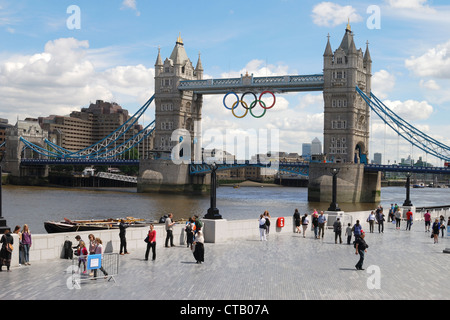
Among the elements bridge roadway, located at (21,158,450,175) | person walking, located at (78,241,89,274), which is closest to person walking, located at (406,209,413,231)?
person walking, located at (78,241,89,274)

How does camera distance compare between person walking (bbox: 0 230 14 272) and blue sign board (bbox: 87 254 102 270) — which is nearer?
blue sign board (bbox: 87 254 102 270)

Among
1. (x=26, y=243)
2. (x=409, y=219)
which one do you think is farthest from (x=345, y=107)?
(x=26, y=243)

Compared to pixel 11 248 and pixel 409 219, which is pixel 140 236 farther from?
pixel 409 219

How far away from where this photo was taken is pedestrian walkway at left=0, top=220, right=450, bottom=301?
14.9 meters

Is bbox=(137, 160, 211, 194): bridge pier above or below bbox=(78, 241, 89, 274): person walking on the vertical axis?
above

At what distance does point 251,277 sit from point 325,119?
7166 centimetres

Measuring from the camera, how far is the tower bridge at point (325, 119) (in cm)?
8056

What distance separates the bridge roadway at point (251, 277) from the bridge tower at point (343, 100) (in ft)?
204

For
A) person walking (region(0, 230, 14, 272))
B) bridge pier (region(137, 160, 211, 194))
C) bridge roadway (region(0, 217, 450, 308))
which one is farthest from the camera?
bridge pier (region(137, 160, 211, 194))

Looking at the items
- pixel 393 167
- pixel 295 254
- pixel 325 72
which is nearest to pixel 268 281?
pixel 295 254

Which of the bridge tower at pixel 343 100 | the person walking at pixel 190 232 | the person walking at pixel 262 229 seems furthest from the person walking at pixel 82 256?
the bridge tower at pixel 343 100

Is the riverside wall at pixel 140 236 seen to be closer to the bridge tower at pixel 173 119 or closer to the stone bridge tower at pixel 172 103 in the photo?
the bridge tower at pixel 173 119

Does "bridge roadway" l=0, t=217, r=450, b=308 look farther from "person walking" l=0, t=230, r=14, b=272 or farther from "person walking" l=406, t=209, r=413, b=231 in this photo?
"person walking" l=406, t=209, r=413, b=231
